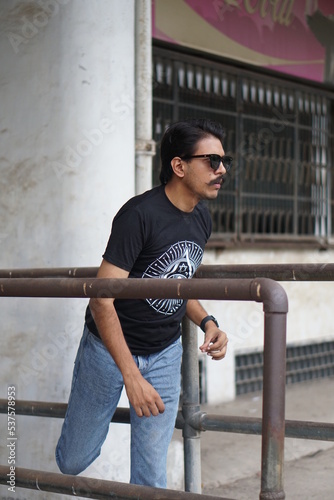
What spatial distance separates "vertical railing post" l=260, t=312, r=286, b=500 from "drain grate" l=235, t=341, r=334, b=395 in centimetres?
491

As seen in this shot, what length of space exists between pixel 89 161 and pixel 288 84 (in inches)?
152

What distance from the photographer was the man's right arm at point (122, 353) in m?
2.50

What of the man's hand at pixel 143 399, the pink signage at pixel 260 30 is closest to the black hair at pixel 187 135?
the man's hand at pixel 143 399

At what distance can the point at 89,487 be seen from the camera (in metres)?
2.37

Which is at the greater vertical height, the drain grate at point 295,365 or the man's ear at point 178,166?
the man's ear at point 178,166

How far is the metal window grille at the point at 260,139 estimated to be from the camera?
6.34 m

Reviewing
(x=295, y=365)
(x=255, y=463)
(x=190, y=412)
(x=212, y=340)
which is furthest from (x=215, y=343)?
(x=295, y=365)

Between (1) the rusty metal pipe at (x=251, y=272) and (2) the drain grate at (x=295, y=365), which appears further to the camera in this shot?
(2) the drain grate at (x=295, y=365)

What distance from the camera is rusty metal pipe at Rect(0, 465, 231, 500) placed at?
2170mm
